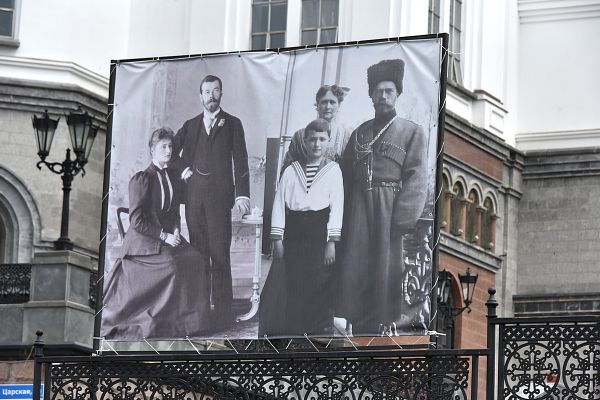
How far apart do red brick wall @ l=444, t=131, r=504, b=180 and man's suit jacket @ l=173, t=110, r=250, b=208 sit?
60.1ft

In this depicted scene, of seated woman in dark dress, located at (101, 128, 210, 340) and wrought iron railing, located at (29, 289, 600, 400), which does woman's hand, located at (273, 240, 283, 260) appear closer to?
seated woman in dark dress, located at (101, 128, 210, 340)

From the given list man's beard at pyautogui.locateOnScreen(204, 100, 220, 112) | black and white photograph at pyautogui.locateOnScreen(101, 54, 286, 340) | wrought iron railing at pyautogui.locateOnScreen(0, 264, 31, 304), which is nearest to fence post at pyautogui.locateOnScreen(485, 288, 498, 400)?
black and white photograph at pyautogui.locateOnScreen(101, 54, 286, 340)

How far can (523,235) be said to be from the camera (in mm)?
41375

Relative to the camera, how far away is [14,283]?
1049 inches

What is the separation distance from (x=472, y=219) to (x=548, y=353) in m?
23.9

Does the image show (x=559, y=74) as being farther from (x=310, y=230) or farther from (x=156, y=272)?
(x=156, y=272)

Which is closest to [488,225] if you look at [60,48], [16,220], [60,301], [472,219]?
[472,219]

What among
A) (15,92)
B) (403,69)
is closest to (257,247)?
(403,69)

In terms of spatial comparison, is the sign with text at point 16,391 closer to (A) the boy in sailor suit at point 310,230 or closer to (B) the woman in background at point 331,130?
(A) the boy in sailor suit at point 310,230

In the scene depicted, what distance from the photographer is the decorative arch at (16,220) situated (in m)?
31.9

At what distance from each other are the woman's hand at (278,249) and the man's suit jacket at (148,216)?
850 millimetres

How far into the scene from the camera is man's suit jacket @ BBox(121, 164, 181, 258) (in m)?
18.7

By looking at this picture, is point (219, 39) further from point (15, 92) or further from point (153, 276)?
point (153, 276)

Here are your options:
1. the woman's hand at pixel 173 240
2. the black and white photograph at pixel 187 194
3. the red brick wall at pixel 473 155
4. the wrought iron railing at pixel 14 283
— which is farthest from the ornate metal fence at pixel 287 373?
the red brick wall at pixel 473 155
